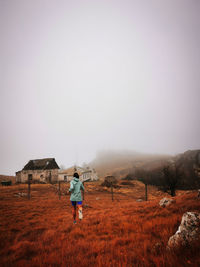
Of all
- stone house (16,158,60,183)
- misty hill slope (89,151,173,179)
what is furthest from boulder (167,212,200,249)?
misty hill slope (89,151,173,179)

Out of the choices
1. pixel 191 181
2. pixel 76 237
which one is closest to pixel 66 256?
pixel 76 237

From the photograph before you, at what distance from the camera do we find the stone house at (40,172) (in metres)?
42.6

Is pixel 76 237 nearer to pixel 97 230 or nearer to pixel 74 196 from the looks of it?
pixel 97 230

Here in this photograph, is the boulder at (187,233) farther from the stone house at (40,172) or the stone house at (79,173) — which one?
the stone house at (40,172)

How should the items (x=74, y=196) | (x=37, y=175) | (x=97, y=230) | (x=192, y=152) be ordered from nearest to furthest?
(x=97, y=230), (x=74, y=196), (x=37, y=175), (x=192, y=152)

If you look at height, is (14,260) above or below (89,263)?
below

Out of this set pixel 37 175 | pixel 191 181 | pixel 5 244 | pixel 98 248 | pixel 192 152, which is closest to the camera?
pixel 98 248

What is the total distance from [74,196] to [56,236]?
66.8 inches

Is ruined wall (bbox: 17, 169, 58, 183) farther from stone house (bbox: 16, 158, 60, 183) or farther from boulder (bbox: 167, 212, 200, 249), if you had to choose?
boulder (bbox: 167, 212, 200, 249)

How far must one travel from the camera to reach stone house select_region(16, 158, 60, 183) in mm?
42594

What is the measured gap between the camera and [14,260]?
347 centimetres

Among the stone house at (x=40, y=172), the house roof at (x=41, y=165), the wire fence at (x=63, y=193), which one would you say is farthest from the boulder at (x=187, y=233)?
the house roof at (x=41, y=165)

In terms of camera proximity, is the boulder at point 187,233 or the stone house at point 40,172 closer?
the boulder at point 187,233

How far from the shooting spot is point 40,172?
43.1 metres
